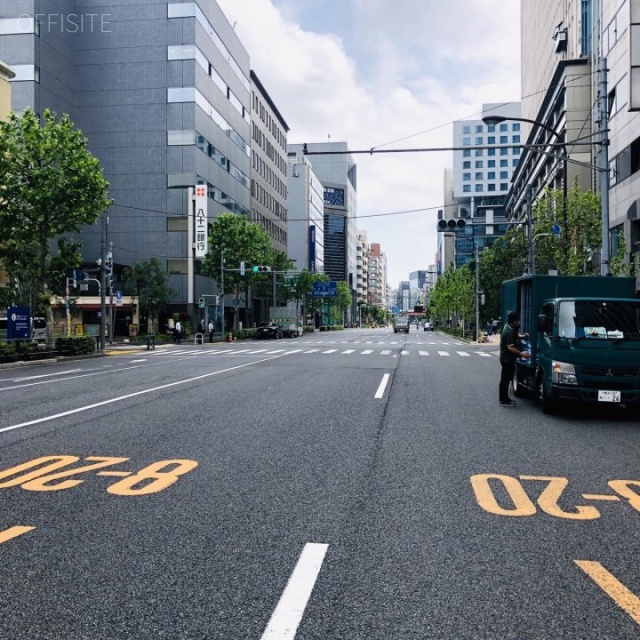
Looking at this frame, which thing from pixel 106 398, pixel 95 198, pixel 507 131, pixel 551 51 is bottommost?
pixel 106 398

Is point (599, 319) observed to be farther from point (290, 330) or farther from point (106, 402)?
point (290, 330)

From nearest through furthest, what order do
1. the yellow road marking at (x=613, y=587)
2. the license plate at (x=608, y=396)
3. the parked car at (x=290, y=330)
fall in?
the yellow road marking at (x=613, y=587)
the license plate at (x=608, y=396)
the parked car at (x=290, y=330)

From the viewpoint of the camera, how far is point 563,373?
34.5 ft

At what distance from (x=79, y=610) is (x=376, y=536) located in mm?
2091

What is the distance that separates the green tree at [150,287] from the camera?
5138cm

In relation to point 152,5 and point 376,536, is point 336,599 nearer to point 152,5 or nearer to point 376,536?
→ point 376,536

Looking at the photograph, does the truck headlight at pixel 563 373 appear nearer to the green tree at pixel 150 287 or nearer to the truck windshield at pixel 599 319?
the truck windshield at pixel 599 319

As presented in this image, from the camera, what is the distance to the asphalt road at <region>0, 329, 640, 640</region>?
3.34 meters

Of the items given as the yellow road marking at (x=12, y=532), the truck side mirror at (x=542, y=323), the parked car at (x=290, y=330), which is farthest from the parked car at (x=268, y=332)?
the yellow road marking at (x=12, y=532)

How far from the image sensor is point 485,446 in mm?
8125

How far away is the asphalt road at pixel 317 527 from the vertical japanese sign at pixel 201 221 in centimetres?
4694

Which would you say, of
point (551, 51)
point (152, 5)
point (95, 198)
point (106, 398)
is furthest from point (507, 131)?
point (106, 398)

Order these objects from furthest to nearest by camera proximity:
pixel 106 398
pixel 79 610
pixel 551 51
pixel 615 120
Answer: pixel 551 51 → pixel 615 120 → pixel 106 398 → pixel 79 610

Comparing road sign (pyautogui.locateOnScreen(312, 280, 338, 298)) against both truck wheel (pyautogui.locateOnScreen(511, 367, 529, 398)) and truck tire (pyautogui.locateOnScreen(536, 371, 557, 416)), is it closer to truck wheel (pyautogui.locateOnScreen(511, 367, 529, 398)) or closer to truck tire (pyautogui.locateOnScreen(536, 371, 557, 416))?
truck wheel (pyautogui.locateOnScreen(511, 367, 529, 398))
